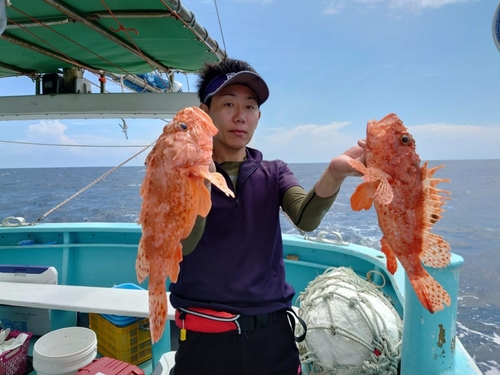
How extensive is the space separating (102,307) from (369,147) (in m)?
3.05

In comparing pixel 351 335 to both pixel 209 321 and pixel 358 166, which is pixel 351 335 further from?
pixel 358 166

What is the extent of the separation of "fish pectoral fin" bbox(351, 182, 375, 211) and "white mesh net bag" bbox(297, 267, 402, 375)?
1.37m

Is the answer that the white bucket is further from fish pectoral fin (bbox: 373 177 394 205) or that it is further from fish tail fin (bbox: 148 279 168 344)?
Result: fish pectoral fin (bbox: 373 177 394 205)

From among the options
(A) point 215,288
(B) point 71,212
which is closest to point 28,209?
(B) point 71,212

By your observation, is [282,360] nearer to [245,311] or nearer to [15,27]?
[245,311]

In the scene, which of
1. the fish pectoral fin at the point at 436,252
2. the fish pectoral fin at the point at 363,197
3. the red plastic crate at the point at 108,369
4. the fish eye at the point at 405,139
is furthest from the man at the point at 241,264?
the red plastic crate at the point at 108,369

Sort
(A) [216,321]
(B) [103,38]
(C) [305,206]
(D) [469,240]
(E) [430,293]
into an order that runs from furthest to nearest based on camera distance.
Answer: (D) [469,240] → (B) [103,38] → (C) [305,206] → (A) [216,321] → (E) [430,293]

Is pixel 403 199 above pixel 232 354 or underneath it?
above

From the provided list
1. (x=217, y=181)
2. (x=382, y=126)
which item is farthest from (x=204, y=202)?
(x=382, y=126)

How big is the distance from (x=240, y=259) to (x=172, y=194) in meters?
0.66

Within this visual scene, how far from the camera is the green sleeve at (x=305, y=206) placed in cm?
200

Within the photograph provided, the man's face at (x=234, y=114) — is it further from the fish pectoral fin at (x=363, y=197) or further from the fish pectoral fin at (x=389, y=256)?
the fish pectoral fin at (x=389, y=256)

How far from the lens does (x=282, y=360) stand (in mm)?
2006

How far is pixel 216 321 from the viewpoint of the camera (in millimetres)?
1888
